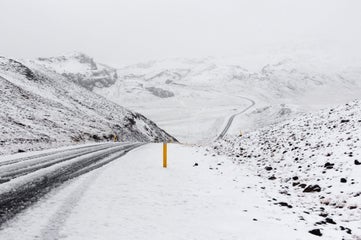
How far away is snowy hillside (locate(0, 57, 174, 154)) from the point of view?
24.5 metres

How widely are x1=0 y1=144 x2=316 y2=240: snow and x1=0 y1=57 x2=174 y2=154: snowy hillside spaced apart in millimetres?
12378

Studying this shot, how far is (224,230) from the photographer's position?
5.14 metres

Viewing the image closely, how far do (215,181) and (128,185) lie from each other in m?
2.74

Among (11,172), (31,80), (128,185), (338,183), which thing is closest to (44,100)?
(31,80)

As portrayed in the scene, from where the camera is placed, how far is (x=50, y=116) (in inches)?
1369

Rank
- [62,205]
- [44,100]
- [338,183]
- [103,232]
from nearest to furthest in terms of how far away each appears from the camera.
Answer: [103,232] → [62,205] → [338,183] → [44,100]

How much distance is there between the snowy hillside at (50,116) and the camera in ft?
80.5

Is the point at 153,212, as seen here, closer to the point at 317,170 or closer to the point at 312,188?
the point at 312,188

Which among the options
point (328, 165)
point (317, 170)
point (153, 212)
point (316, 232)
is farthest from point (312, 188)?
point (153, 212)

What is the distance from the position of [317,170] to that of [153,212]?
5899 millimetres

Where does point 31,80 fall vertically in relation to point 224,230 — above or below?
above

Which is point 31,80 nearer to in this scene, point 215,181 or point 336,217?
point 215,181

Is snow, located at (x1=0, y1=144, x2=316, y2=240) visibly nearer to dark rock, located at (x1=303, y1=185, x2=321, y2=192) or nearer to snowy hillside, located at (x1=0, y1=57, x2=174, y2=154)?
dark rock, located at (x1=303, y1=185, x2=321, y2=192)

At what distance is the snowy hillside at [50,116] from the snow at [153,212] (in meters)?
12.4
